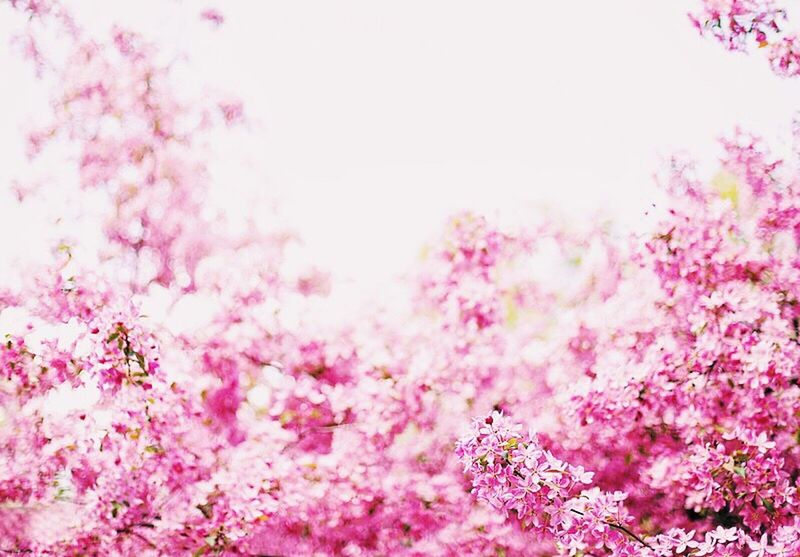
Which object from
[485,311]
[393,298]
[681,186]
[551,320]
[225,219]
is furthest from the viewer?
[225,219]

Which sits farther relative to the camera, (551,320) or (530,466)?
(551,320)

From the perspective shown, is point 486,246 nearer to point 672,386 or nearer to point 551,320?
point 551,320

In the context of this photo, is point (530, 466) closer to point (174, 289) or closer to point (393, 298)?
point (393, 298)

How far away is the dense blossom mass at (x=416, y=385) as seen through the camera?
11.8ft

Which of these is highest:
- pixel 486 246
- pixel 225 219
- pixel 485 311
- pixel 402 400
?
pixel 225 219

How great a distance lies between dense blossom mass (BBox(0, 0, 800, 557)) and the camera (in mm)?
3588

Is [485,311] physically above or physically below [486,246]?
below

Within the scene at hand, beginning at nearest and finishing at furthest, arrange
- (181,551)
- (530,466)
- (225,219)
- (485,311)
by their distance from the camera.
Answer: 1. (530,466)
2. (181,551)
3. (485,311)
4. (225,219)

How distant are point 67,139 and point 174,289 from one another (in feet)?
5.15

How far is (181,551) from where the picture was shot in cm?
433

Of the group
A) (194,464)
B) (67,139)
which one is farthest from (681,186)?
(67,139)

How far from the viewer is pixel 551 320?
6.25 metres

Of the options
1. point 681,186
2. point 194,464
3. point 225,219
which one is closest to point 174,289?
point 225,219

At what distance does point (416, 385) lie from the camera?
4.98m
